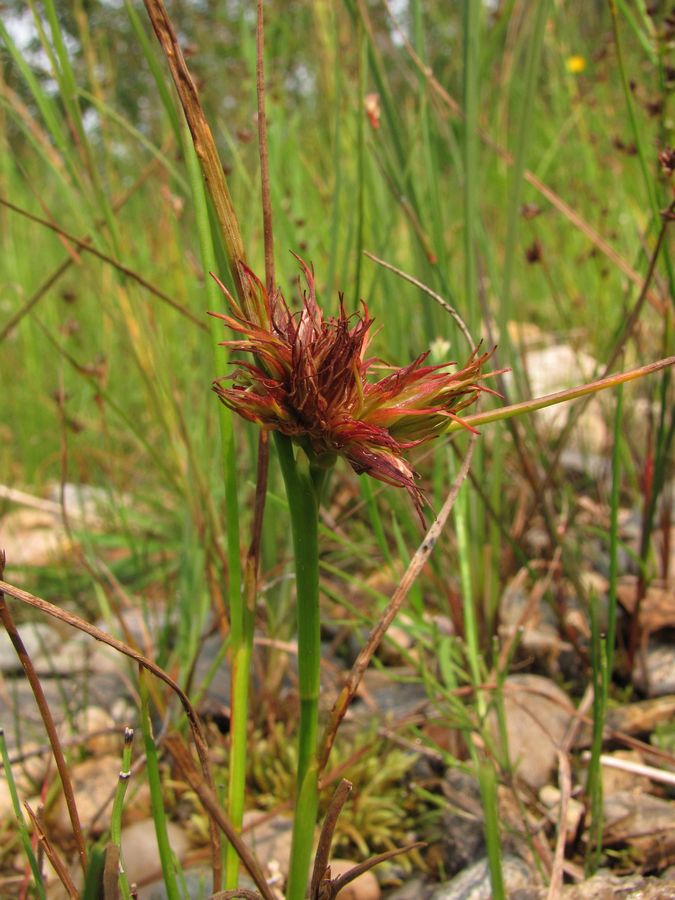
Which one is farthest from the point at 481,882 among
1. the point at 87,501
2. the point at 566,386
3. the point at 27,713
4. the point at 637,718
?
the point at 87,501

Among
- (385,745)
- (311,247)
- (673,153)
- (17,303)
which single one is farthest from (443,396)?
(17,303)

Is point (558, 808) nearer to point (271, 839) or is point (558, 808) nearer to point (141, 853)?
point (271, 839)

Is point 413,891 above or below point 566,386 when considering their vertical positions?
below

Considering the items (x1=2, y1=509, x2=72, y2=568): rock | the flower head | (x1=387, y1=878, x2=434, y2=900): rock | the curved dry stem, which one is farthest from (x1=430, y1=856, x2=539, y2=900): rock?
(x1=2, y1=509, x2=72, y2=568): rock

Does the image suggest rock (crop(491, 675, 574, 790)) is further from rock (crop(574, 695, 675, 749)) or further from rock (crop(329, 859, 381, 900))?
rock (crop(329, 859, 381, 900))

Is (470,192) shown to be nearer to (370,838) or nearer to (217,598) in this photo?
(217,598)
